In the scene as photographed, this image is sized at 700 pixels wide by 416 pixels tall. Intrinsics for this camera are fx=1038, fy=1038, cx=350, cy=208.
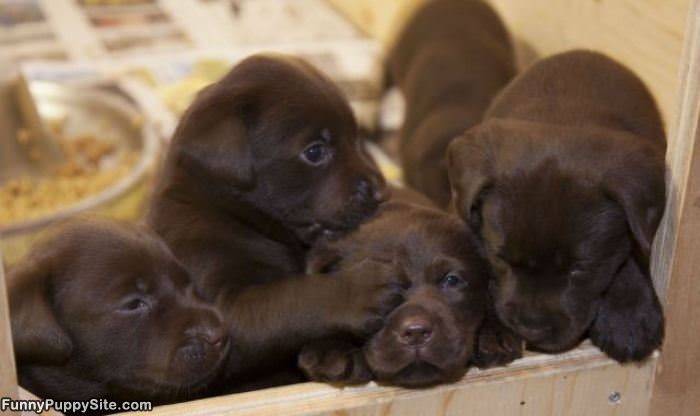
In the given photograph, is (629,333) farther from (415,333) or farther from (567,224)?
(415,333)

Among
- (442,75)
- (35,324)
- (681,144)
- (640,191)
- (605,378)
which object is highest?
(681,144)

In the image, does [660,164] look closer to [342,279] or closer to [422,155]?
[342,279]

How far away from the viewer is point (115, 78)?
13.6ft

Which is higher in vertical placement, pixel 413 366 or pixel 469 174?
pixel 469 174

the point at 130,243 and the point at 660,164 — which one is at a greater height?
the point at 660,164

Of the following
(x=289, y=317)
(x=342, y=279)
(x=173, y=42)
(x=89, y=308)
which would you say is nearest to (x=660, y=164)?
(x=342, y=279)

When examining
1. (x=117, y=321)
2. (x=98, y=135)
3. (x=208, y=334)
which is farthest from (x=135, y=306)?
(x=98, y=135)

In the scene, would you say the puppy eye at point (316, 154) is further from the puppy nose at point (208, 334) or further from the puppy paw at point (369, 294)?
the puppy nose at point (208, 334)

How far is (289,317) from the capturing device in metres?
1.97

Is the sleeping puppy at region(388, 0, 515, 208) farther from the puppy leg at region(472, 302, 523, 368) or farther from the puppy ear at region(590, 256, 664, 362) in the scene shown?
the puppy leg at region(472, 302, 523, 368)

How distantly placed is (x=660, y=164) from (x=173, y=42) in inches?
132

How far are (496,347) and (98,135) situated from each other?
2.55 meters

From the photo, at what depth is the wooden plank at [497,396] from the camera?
1763 millimetres

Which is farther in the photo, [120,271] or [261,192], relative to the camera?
[261,192]
